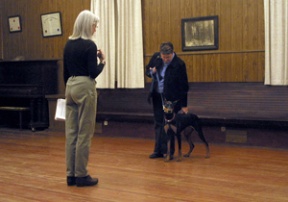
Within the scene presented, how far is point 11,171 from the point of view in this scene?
16.5 feet

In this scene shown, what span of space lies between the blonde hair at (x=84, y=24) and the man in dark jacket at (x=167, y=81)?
4.55 feet

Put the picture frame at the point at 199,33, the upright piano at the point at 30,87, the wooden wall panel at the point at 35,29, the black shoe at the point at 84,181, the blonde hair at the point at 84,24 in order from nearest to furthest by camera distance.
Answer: the blonde hair at the point at 84,24
the black shoe at the point at 84,181
the picture frame at the point at 199,33
the upright piano at the point at 30,87
the wooden wall panel at the point at 35,29

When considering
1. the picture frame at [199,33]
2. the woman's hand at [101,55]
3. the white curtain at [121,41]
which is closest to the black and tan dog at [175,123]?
the woman's hand at [101,55]

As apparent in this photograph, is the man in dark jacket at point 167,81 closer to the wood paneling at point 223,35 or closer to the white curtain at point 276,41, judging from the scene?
the white curtain at point 276,41

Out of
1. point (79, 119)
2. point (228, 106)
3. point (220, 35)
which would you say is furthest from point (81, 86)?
point (220, 35)

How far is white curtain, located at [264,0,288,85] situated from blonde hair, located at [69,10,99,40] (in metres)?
3.12

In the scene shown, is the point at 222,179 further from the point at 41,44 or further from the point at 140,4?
the point at 41,44

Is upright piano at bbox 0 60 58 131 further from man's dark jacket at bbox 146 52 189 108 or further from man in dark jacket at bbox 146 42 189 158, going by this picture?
man's dark jacket at bbox 146 52 189 108

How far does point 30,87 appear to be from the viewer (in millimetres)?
8438

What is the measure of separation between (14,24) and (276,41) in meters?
5.40

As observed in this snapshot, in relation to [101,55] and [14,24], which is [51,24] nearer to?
[14,24]

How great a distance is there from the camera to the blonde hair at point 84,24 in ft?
13.2

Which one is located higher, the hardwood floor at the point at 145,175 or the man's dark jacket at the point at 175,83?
the man's dark jacket at the point at 175,83

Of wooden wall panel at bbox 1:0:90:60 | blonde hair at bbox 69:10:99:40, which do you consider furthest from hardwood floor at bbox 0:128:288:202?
wooden wall panel at bbox 1:0:90:60
